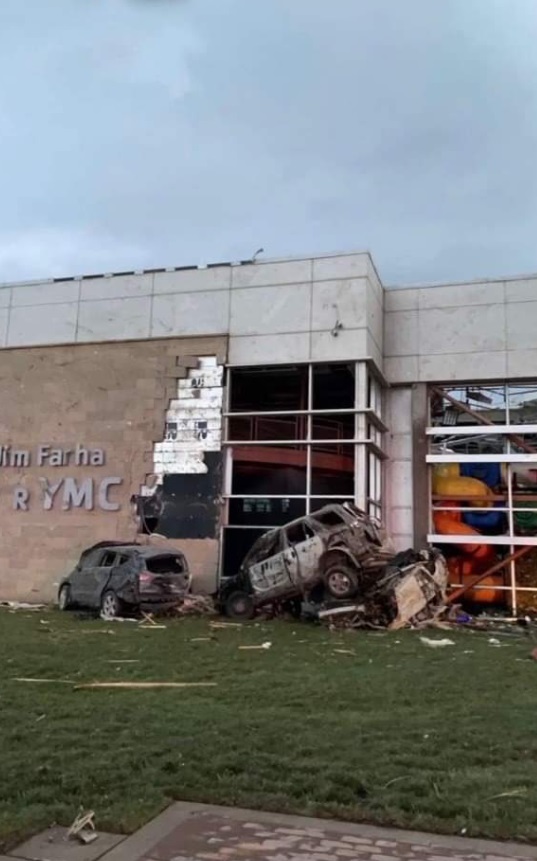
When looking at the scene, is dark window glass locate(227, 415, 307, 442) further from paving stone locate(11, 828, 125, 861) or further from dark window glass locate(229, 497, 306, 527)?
paving stone locate(11, 828, 125, 861)

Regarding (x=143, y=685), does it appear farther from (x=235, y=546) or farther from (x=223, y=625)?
(x=235, y=546)

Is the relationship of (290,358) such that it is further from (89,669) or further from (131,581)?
(89,669)

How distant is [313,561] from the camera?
16.6 metres

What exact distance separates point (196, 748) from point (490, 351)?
17.4 metres

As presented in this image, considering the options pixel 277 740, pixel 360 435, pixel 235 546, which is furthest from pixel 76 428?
Answer: pixel 277 740

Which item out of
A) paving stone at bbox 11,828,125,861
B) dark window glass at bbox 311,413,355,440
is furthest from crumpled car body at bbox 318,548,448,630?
paving stone at bbox 11,828,125,861

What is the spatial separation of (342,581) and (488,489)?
6789 millimetres

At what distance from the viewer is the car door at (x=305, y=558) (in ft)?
54.4

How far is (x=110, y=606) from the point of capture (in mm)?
17031

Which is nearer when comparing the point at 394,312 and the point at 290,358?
the point at 290,358

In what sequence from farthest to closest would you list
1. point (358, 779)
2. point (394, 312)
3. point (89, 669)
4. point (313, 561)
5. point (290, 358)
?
point (394, 312)
point (290, 358)
point (313, 561)
point (89, 669)
point (358, 779)

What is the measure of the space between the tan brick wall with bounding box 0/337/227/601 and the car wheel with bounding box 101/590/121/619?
349 cm

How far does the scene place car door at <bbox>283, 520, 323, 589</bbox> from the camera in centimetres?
1659

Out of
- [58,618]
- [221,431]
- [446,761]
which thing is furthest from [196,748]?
[221,431]
